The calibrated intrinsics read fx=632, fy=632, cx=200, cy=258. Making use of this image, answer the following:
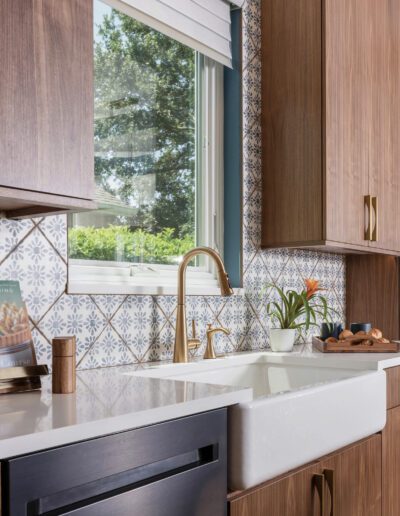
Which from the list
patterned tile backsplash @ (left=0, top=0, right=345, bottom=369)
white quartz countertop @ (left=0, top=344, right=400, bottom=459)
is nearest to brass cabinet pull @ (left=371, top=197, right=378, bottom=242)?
patterned tile backsplash @ (left=0, top=0, right=345, bottom=369)

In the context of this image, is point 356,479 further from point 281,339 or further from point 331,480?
point 281,339

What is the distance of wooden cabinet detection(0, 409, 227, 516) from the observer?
926mm

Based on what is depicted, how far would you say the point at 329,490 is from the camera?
1650 mm

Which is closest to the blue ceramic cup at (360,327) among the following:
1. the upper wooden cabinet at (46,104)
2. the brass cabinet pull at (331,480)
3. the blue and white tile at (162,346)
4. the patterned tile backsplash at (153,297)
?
the patterned tile backsplash at (153,297)

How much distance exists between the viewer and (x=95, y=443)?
1018 mm

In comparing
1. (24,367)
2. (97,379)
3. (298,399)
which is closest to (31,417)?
(24,367)

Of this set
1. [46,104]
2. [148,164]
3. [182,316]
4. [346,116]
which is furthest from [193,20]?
[46,104]

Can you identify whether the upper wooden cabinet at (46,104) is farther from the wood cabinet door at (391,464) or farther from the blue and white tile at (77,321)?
the wood cabinet door at (391,464)

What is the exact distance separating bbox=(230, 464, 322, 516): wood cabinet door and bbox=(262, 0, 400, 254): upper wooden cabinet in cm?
103

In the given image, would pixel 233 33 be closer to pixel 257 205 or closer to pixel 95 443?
pixel 257 205

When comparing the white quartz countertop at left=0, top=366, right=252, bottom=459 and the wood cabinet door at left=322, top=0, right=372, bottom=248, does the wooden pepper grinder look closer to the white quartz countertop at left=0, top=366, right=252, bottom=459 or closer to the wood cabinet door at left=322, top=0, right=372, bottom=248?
the white quartz countertop at left=0, top=366, right=252, bottom=459

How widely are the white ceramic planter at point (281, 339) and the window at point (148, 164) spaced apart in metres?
0.30

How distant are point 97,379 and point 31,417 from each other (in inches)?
19.5

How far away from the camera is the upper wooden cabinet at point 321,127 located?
240cm
